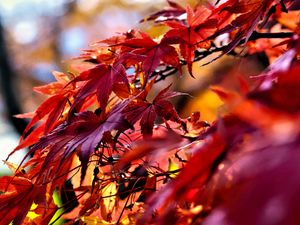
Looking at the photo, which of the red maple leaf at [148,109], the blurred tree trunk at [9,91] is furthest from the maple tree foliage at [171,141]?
the blurred tree trunk at [9,91]

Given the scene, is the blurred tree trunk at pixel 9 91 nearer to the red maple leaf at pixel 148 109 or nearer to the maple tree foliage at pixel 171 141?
the maple tree foliage at pixel 171 141

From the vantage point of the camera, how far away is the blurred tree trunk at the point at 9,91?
12.7 ft

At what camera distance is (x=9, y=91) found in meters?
4.31

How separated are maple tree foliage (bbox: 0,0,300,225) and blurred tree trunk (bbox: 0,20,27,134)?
2959 millimetres

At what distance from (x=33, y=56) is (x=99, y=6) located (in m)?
1.34

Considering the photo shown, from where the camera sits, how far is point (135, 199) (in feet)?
2.88

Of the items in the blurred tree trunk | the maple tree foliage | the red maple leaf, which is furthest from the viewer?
the blurred tree trunk

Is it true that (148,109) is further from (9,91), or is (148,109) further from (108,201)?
(9,91)

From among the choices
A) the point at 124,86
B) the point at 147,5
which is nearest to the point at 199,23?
the point at 124,86

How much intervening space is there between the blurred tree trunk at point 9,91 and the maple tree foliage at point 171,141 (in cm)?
296

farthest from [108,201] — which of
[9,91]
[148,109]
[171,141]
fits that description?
[9,91]

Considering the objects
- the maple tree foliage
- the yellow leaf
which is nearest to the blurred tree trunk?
the maple tree foliage

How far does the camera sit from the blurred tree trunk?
387cm

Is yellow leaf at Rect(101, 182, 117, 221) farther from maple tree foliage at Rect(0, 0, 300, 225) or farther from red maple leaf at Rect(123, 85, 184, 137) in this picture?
red maple leaf at Rect(123, 85, 184, 137)
